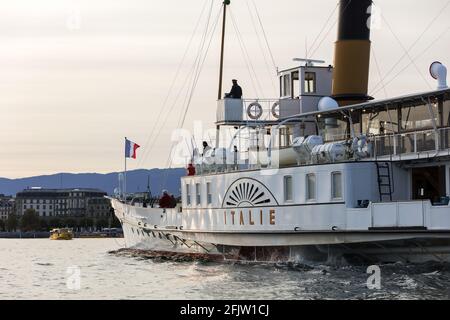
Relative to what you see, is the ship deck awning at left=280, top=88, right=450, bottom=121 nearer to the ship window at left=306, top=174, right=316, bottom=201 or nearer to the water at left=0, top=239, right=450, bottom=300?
the ship window at left=306, top=174, right=316, bottom=201

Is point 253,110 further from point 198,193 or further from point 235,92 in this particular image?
point 198,193

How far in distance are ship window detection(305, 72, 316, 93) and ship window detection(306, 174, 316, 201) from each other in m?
8.52

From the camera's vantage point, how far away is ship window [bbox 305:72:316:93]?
126 feet

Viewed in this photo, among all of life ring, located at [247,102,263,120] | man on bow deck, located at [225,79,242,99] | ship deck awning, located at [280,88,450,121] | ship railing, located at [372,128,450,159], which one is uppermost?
man on bow deck, located at [225,79,242,99]

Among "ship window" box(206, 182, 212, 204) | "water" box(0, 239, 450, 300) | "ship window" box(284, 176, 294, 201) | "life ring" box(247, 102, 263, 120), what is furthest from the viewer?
"life ring" box(247, 102, 263, 120)

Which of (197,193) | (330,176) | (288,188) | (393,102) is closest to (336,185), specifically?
(330,176)

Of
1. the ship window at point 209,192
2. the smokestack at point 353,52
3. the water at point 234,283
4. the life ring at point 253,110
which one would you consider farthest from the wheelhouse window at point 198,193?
the smokestack at point 353,52

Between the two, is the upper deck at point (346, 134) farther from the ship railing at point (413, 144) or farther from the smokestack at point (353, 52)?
the smokestack at point (353, 52)

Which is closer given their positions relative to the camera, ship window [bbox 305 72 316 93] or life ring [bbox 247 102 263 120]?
life ring [bbox 247 102 263 120]

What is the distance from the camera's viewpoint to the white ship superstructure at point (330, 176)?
91.0 ft

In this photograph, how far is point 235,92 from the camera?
127 ft

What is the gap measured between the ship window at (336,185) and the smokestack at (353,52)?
710cm

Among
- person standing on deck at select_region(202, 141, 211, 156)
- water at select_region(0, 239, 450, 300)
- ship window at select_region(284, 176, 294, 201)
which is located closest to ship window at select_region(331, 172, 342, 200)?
ship window at select_region(284, 176, 294, 201)

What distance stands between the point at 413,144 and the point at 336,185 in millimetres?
2880
